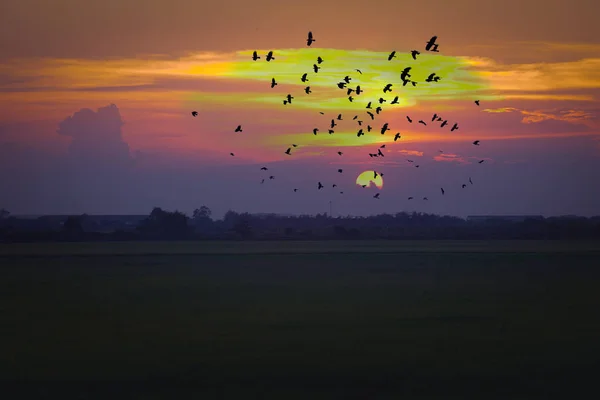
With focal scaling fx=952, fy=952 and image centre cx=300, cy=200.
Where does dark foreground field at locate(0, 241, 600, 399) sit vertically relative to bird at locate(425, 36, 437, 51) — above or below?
below

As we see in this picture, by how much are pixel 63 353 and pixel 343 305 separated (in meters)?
16.0

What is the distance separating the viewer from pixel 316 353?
27625 mm

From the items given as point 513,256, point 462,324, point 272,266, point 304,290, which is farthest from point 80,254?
point 462,324

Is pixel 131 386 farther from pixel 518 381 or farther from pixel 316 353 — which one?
pixel 518 381

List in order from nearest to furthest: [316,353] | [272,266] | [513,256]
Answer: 1. [316,353]
2. [272,266]
3. [513,256]

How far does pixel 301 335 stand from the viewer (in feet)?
104

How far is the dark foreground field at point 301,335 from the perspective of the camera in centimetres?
2292

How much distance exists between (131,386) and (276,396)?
3720 millimetres

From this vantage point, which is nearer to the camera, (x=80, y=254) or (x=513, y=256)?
(x=513, y=256)

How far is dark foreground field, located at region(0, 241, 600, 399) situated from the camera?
2292cm

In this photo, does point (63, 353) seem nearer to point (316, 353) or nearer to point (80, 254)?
point (316, 353)

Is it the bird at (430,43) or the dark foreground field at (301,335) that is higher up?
the bird at (430,43)

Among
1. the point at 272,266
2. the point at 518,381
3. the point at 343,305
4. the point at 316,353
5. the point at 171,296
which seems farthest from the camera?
the point at 272,266

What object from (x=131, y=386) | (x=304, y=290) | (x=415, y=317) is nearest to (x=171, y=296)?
(x=304, y=290)
